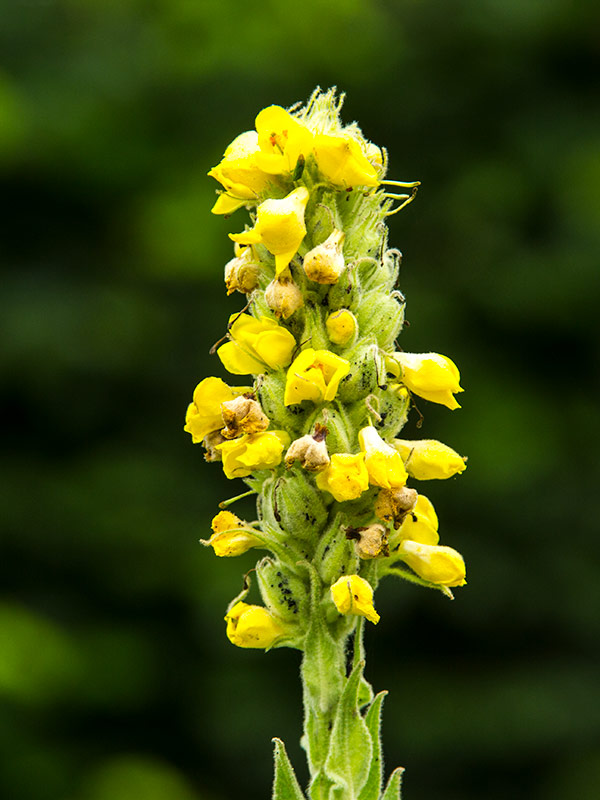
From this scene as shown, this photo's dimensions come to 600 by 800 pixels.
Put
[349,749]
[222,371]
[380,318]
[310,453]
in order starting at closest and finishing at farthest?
[310,453] < [349,749] < [380,318] < [222,371]

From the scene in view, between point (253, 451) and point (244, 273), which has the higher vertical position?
point (244, 273)

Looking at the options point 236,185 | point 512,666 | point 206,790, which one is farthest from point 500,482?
point 236,185

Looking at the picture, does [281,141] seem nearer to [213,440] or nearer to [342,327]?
[342,327]

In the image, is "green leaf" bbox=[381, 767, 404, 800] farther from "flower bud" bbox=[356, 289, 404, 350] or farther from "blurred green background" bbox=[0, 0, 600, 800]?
"blurred green background" bbox=[0, 0, 600, 800]

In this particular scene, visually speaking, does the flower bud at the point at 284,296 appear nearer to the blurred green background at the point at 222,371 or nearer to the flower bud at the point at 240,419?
the flower bud at the point at 240,419

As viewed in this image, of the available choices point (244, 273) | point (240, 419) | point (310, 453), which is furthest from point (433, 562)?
point (244, 273)

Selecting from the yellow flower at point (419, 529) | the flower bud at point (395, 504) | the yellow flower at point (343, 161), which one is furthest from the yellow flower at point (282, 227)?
the yellow flower at point (419, 529)

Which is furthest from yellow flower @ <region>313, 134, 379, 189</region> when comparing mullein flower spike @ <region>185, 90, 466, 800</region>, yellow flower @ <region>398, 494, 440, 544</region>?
yellow flower @ <region>398, 494, 440, 544</region>

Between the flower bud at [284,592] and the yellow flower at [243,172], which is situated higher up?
the yellow flower at [243,172]

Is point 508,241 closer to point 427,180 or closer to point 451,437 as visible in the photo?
point 427,180
